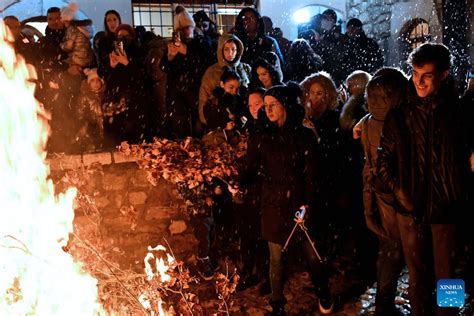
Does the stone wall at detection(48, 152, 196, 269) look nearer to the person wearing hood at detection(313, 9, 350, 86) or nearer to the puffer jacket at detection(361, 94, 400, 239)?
the puffer jacket at detection(361, 94, 400, 239)

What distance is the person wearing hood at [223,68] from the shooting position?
21.9 feet

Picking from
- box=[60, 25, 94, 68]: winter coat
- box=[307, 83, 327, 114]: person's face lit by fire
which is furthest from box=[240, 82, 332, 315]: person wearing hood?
box=[60, 25, 94, 68]: winter coat

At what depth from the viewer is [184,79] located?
23.8ft

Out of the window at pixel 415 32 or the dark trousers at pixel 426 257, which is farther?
the window at pixel 415 32

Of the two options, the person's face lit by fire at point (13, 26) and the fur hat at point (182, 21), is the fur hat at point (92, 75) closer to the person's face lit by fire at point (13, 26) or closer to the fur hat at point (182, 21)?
the fur hat at point (182, 21)

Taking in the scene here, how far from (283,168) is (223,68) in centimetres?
224

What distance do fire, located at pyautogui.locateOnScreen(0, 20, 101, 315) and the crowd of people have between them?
41.0 inches

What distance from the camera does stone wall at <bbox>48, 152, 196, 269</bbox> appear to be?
20.5 ft

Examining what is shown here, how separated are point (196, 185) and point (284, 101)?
158 centimetres

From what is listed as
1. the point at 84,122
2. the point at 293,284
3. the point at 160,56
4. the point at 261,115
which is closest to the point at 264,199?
the point at 261,115

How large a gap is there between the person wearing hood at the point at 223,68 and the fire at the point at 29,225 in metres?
1.98

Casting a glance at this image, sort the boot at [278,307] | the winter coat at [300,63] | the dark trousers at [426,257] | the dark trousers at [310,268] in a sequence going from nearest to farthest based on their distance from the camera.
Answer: the dark trousers at [426,257] < the dark trousers at [310,268] < the boot at [278,307] < the winter coat at [300,63]

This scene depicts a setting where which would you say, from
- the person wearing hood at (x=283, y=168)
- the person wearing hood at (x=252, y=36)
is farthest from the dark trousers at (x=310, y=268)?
the person wearing hood at (x=252, y=36)

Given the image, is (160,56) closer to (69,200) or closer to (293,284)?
(69,200)
